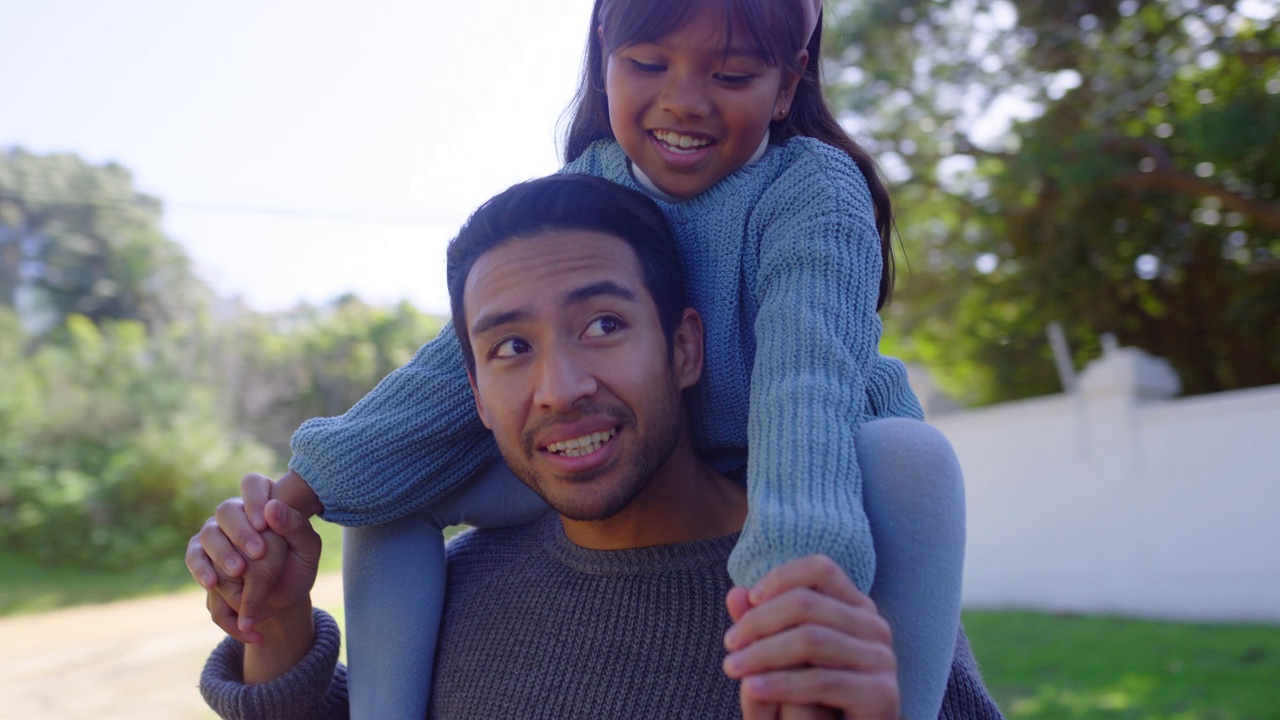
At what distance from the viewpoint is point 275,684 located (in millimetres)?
1807

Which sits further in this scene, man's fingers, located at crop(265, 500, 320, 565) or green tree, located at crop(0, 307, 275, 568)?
green tree, located at crop(0, 307, 275, 568)

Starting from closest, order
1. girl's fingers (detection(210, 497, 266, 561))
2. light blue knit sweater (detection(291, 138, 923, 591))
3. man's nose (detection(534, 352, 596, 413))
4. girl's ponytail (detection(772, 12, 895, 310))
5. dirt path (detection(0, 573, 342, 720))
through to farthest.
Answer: light blue knit sweater (detection(291, 138, 923, 591)) < man's nose (detection(534, 352, 596, 413)) < girl's fingers (detection(210, 497, 266, 561)) < girl's ponytail (detection(772, 12, 895, 310)) < dirt path (detection(0, 573, 342, 720))

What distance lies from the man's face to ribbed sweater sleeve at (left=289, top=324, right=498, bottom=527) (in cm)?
14

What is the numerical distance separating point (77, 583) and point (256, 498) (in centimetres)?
1163

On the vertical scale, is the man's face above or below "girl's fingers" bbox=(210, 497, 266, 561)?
above

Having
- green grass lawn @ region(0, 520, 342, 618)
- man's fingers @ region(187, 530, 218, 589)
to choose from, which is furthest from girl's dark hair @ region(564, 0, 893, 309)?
green grass lawn @ region(0, 520, 342, 618)

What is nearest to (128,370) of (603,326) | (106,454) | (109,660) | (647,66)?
(106,454)

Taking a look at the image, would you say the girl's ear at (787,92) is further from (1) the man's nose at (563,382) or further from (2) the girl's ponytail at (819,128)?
(1) the man's nose at (563,382)

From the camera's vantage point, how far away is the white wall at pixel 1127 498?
306 inches

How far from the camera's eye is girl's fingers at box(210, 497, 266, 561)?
5.35 ft

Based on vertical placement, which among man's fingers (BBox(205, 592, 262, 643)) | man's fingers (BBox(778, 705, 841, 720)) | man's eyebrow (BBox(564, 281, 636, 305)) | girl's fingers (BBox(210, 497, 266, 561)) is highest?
man's eyebrow (BBox(564, 281, 636, 305))

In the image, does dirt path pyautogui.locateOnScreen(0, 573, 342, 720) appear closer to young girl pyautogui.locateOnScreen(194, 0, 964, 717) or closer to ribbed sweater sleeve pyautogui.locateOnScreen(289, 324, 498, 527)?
young girl pyautogui.locateOnScreen(194, 0, 964, 717)

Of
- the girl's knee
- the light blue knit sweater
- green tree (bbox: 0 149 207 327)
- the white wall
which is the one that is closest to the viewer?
the light blue knit sweater

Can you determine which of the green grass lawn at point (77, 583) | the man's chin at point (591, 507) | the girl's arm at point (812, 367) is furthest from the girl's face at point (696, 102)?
the green grass lawn at point (77, 583)
